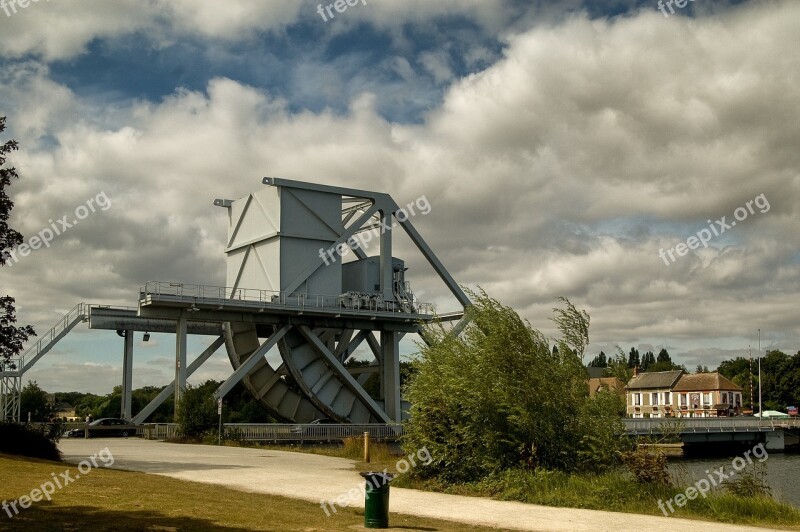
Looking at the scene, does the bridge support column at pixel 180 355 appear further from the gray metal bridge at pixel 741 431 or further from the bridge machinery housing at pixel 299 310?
the gray metal bridge at pixel 741 431

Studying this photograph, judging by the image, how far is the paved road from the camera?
677 inches

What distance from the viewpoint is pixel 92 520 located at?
48.7 feet

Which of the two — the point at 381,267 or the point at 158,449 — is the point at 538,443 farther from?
the point at 381,267

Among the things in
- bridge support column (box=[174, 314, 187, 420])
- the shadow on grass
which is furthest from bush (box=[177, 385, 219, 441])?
the shadow on grass

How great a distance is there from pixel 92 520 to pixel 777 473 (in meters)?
41.2

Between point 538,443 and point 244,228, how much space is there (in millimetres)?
38210

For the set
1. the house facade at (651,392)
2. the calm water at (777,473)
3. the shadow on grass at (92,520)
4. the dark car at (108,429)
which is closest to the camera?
the shadow on grass at (92,520)

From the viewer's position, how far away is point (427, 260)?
62.3 meters

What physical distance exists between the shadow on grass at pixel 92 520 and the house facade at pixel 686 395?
93965 mm

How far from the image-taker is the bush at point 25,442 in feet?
88.7

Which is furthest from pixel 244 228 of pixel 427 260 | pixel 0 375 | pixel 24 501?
pixel 24 501

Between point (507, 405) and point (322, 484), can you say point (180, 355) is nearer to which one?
point (322, 484)

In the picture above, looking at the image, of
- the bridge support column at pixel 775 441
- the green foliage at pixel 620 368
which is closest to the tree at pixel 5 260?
the green foliage at pixel 620 368

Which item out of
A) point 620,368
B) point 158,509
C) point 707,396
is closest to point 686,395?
point 707,396
